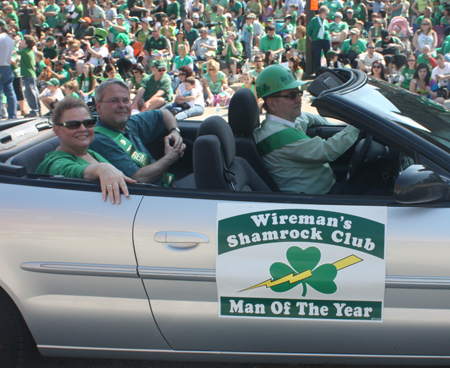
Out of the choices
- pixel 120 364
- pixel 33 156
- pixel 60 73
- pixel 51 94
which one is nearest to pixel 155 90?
pixel 51 94

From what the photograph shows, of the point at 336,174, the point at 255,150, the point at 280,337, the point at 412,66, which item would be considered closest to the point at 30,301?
the point at 280,337

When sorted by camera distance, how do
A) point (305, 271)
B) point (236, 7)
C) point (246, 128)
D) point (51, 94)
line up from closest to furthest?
point (305, 271), point (246, 128), point (51, 94), point (236, 7)

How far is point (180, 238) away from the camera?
6.67 feet

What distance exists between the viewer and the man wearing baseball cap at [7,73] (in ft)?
31.1

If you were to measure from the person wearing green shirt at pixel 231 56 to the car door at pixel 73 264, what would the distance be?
11.4 metres

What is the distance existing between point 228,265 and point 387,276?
62cm

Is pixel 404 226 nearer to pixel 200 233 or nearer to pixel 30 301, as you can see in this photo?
pixel 200 233

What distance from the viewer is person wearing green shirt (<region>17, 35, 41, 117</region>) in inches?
399

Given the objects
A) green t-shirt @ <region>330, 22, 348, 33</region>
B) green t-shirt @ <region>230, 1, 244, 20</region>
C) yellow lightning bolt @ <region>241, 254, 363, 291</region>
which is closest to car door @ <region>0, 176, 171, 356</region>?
yellow lightning bolt @ <region>241, 254, 363, 291</region>

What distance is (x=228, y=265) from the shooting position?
2.03 meters

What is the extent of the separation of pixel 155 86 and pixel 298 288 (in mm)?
7961

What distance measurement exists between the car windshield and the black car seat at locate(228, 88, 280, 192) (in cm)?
69

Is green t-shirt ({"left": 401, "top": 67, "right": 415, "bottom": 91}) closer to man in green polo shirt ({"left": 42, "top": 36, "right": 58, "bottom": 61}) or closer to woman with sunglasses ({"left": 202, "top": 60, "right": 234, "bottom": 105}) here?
woman with sunglasses ({"left": 202, "top": 60, "right": 234, "bottom": 105})

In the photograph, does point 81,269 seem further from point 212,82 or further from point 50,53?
point 50,53
